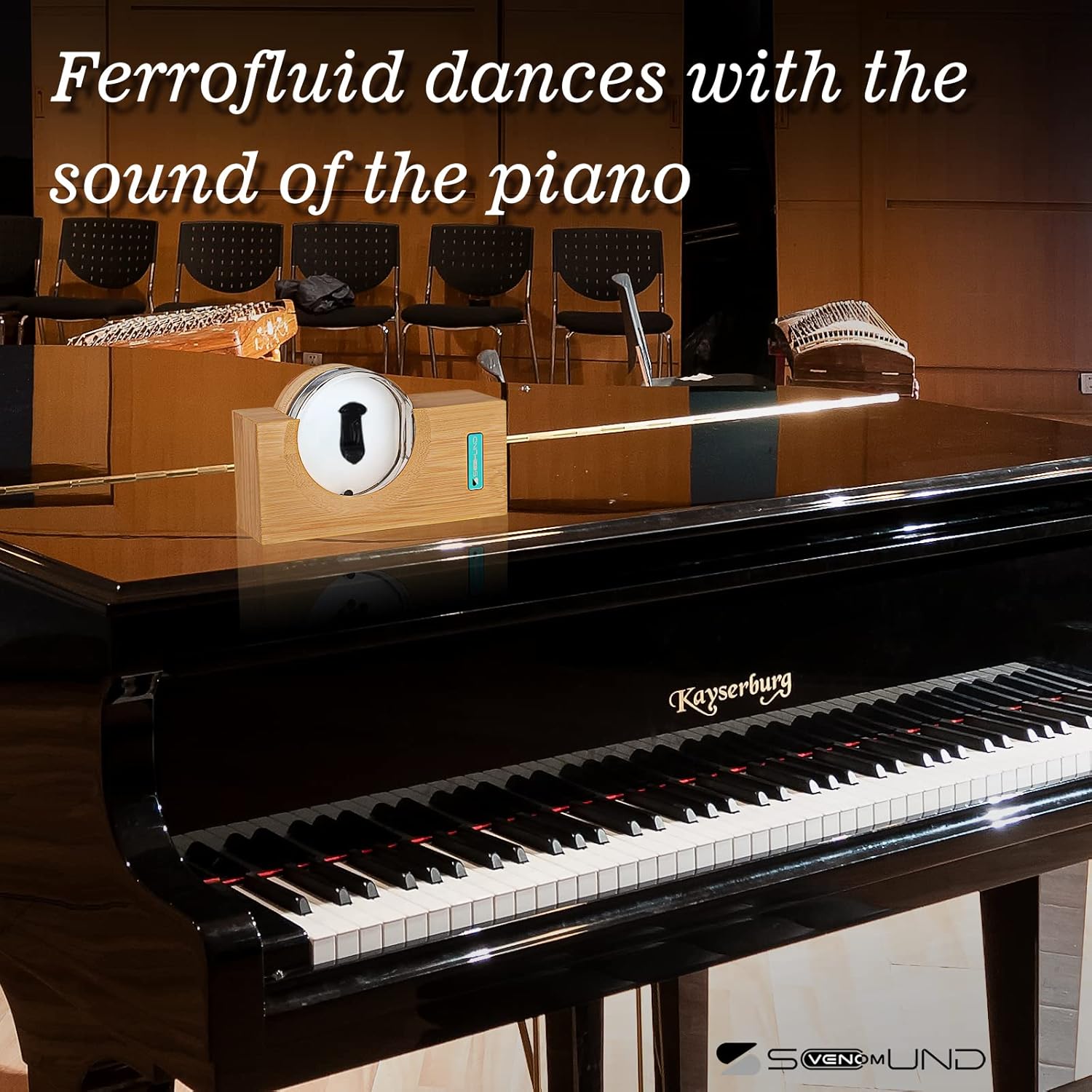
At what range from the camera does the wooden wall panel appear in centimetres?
767

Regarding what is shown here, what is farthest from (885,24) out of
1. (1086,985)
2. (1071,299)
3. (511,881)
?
(511,881)

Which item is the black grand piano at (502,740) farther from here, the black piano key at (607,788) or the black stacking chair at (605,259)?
the black stacking chair at (605,259)

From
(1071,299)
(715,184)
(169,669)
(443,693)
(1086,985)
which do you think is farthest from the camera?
(1071,299)

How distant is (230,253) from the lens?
7547mm

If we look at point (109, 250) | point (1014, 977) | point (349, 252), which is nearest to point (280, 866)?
point (1014, 977)

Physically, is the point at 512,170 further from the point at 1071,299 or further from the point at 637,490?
the point at 637,490

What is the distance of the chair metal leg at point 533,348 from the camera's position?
7688mm

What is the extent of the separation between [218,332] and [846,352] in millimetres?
2206

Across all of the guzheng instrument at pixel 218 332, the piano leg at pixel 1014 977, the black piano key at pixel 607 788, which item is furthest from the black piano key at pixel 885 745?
the guzheng instrument at pixel 218 332

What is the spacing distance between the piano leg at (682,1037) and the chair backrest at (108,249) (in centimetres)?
642

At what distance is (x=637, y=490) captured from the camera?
1535 millimetres

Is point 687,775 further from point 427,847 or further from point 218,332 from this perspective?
point 218,332

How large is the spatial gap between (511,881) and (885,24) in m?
7.42

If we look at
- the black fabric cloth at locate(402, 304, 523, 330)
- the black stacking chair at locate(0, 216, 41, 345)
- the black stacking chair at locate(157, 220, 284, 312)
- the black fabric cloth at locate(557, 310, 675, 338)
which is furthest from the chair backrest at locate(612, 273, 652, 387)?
the black stacking chair at locate(0, 216, 41, 345)
